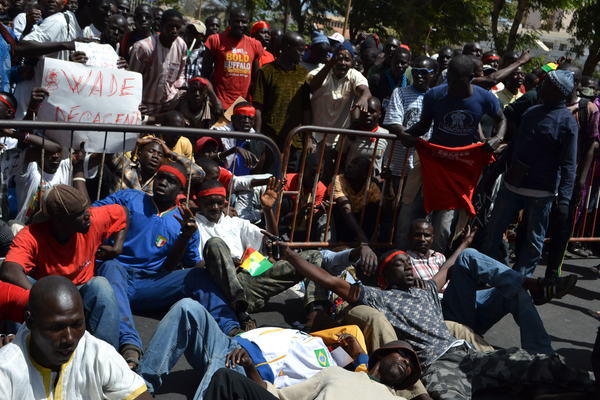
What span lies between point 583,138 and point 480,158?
1448 mm

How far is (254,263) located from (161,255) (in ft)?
2.58

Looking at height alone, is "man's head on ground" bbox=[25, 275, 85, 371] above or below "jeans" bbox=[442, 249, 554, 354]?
above

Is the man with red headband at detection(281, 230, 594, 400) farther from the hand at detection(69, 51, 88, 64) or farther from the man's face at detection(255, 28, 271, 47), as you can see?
the man's face at detection(255, 28, 271, 47)

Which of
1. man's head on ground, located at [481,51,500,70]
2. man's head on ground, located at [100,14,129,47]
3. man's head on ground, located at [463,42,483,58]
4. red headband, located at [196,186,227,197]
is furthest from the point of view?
man's head on ground, located at [481,51,500,70]

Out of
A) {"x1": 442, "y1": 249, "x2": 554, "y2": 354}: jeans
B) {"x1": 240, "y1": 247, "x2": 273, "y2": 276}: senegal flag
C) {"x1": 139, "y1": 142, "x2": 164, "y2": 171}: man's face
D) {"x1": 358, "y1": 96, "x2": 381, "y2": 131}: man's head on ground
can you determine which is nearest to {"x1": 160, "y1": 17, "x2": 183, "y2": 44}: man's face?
{"x1": 139, "y1": 142, "x2": 164, "y2": 171}: man's face

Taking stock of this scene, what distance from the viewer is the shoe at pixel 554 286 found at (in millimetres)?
6051

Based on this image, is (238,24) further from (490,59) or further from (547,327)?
(547,327)

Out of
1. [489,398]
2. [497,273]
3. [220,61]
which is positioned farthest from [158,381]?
[220,61]

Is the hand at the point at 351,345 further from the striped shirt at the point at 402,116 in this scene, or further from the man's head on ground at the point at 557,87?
the man's head on ground at the point at 557,87

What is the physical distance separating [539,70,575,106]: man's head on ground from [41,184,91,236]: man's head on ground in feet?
14.4

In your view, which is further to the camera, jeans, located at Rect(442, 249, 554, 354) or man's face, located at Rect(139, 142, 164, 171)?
man's face, located at Rect(139, 142, 164, 171)

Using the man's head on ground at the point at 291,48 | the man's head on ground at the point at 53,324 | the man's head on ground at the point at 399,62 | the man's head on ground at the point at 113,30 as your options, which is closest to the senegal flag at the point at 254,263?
the man's head on ground at the point at 53,324

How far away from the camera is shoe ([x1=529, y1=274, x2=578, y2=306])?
6051mm

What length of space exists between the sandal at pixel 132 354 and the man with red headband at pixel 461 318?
1.37 m
